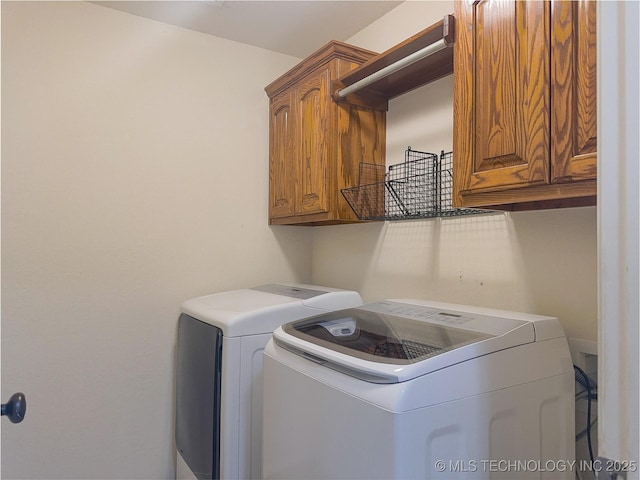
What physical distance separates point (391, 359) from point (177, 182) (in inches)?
60.8

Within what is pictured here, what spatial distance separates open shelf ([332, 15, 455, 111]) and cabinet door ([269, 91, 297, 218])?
383mm

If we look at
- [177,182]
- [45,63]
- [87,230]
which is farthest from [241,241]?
[45,63]

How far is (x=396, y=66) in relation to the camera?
1483 millimetres

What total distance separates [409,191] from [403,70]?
1.56ft

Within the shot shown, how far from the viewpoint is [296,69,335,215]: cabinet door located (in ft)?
5.97

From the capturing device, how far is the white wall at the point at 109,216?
174 cm

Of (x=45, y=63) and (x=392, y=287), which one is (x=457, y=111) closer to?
(x=392, y=287)

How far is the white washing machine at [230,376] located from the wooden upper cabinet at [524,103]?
80cm

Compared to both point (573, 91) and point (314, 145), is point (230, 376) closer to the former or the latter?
point (314, 145)

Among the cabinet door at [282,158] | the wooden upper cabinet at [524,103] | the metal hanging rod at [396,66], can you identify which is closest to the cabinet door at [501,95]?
the wooden upper cabinet at [524,103]

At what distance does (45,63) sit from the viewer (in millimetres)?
1782

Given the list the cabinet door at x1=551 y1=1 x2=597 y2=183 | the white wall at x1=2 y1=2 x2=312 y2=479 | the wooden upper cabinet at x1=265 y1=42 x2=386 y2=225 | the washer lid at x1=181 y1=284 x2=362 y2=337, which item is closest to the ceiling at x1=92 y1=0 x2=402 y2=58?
the white wall at x1=2 y1=2 x2=312 y2=479

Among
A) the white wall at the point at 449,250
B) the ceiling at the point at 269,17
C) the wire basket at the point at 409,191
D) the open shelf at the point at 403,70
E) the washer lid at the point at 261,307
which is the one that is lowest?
the washer lid at the point at 261,307

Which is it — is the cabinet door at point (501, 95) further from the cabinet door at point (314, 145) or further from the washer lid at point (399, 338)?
the cabinet door at point (314, 145)
